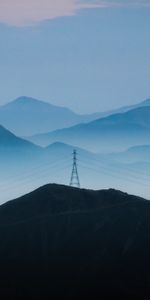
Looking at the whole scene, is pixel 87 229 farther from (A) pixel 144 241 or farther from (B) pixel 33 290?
(B) pixel 33 290

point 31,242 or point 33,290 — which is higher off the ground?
point 31,242

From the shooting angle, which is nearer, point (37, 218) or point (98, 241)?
point (98, 241)

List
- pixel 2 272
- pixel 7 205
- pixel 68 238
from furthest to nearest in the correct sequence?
pixel 7 205 → pixel 68 238 → pixel 2 272

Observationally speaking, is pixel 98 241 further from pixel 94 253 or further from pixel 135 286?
pixel 135 286

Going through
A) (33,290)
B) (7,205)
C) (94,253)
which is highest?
(7,205)

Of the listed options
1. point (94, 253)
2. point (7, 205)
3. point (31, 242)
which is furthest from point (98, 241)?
point (7, 205)

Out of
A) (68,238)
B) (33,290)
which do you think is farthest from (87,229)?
(33,290)

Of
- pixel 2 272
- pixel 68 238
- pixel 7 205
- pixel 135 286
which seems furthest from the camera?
pixel 7 205
